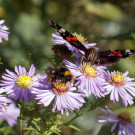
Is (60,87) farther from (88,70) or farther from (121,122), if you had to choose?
(121,122)

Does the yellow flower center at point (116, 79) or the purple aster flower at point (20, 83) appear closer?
the purple aster flower at point (20, 83)

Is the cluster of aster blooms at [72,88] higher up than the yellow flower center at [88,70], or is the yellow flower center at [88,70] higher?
the yellow flower center at [88,70]

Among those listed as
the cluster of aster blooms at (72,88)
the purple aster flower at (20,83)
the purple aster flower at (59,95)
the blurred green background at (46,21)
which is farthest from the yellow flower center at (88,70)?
the blurred green background at (46,21)

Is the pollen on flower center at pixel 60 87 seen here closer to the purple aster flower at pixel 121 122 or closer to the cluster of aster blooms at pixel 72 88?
the cluster of aster blooms at pixel 72 88

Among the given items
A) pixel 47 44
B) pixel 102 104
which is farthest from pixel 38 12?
pixel 102 104

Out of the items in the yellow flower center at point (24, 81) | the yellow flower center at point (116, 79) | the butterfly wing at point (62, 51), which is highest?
the butterfly wing at point (62, 51)

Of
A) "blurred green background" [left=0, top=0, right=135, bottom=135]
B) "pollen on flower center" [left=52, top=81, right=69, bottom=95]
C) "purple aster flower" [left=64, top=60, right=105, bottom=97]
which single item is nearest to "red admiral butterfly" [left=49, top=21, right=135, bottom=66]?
"purple aster flower" [left=64, top=60, right=105, bottom=97]

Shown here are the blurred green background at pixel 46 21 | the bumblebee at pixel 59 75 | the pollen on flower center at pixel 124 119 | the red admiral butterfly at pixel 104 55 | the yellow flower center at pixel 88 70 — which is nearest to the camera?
the bumblebee at pixel 59 75

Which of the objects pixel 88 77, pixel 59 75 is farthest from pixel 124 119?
pixel 59 75
